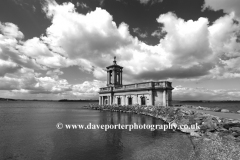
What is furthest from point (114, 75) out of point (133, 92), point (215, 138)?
point (215, 138)

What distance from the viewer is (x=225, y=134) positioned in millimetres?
10828

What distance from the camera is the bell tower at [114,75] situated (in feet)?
134

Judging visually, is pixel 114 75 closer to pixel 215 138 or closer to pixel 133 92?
pixel 133 92

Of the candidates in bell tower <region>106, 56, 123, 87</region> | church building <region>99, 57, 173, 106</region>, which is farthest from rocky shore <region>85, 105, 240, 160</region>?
bell tower <region>106, 56, 123, 87</region>

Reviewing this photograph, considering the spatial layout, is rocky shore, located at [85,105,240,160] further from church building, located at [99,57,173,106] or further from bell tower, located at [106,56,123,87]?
bell tower, located at [106,56,123,87]

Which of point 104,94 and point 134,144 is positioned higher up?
point 104,94

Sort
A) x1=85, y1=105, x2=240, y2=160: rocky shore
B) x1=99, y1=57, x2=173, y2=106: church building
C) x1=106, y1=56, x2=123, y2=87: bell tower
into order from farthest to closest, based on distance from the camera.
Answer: x1=106, y1=56, x2=123, y2=87: bell tower, x1=99, y1=57, x2=173, y2=106: church building, x1=85, y1=105, x2=240, y2=160: rocky shore

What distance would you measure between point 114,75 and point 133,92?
9424 millimetres

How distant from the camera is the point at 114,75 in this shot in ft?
134

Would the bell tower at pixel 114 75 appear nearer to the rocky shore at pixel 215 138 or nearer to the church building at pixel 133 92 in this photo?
the church building at pixel 133 92

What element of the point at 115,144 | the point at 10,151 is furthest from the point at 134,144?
the point at 10,151

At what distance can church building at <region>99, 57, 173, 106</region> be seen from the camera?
28.5 meters

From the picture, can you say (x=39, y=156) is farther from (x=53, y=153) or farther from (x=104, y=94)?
(x=104, y=94)

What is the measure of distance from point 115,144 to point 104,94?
34.1 metres
